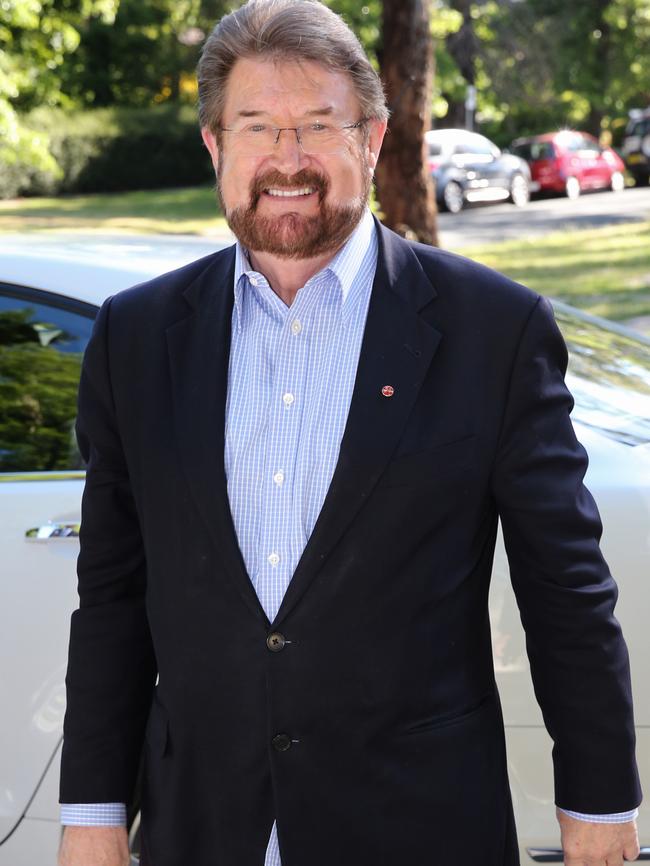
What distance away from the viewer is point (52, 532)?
8.80ft

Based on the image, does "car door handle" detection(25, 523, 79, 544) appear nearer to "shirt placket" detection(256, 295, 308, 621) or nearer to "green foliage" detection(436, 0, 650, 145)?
"shirt placket" detection(256, 295, 308, 621)

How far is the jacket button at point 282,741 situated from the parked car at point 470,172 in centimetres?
2298

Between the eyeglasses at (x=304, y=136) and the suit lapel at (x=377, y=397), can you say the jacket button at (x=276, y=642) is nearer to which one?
the suit lapel at (x=377, y=397)

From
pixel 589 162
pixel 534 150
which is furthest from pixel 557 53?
pixel 534 150

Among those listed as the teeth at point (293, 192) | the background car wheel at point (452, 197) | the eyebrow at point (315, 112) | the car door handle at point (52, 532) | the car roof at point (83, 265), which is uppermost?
the eyebrow at point (315, 112)

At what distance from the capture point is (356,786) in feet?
6.15

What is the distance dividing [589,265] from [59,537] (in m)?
13.4

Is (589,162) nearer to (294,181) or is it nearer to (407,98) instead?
(407,98)

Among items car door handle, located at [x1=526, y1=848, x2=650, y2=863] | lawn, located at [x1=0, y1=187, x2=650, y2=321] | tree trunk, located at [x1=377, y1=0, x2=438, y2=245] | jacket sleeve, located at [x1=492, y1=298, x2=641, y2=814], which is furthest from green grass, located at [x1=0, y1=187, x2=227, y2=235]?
jacket sleeve, located at [x1=492, y1=298, x2=641, y2=814]

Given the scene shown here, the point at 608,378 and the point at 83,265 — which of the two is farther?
the point at 608,378

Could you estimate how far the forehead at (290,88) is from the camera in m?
1.94

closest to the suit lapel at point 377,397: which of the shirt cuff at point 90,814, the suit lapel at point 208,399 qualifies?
the suit lapel at point 208,399

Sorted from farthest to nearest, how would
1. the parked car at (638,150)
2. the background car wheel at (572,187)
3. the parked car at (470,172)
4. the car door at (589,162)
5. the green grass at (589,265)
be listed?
1. the parked car at (638,150)
2. the car door at (589,162)
3. the background car wheel at (572,187)
4. the parked car at (470,172)
5. the green grass at (589,265)

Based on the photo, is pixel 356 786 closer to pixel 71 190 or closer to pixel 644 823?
pixel 644 823
